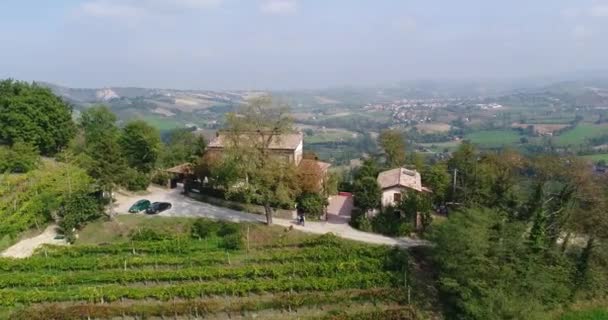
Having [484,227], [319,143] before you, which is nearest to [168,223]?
[484,227]

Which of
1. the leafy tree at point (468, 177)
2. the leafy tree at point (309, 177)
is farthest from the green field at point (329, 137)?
the leafy tree at point (309, 177)

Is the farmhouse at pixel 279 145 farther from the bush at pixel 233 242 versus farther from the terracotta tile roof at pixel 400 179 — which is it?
the terracotta tile roof at pixel 400 179

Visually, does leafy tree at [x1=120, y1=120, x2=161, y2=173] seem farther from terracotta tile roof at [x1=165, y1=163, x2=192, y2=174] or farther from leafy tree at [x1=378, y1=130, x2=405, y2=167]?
leafy tree at [x1=378, y1=130, x2=405, y2=167]

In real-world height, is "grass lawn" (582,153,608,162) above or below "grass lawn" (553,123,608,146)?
above

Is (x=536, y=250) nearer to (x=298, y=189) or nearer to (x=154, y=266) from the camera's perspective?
(x=298, y=189)

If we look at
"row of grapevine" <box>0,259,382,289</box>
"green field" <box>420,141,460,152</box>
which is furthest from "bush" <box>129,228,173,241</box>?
"green field" <box>420,141,460,152</box>

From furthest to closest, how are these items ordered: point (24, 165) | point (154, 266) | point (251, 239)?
point (24, 165), point (251, 239), point (154, 266)
